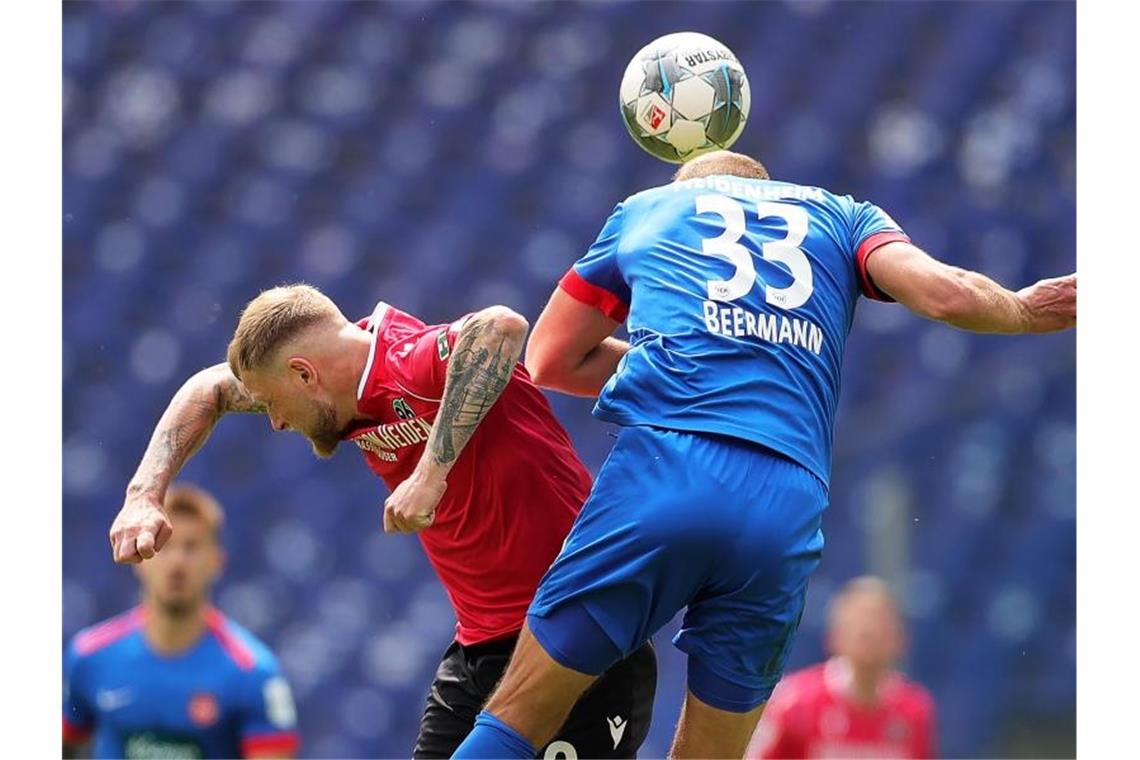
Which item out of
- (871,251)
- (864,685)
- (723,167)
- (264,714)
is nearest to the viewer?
(871,251)

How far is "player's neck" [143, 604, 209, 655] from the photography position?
709cm

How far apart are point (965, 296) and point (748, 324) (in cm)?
49

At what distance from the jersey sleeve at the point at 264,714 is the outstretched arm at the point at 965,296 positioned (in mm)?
3898

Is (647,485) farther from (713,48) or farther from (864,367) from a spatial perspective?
(864,367)

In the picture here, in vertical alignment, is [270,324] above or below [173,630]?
above

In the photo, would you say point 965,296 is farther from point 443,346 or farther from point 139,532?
point 139,532

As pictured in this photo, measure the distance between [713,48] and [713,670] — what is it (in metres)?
1.86

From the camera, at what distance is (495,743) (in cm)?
368

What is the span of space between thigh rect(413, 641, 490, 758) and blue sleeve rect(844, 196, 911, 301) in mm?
1466

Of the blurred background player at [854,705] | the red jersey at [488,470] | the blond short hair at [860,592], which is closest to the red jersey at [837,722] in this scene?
the blurred background player at [854,705]

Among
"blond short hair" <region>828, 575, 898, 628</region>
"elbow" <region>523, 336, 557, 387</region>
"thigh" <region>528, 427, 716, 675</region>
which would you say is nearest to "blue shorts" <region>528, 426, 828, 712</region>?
"thigh" <region>528, 427, 716, 675</region>

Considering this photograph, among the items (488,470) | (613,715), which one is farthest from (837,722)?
(488,470)

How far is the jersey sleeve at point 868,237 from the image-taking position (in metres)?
3.90

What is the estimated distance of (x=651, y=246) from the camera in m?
3.90
